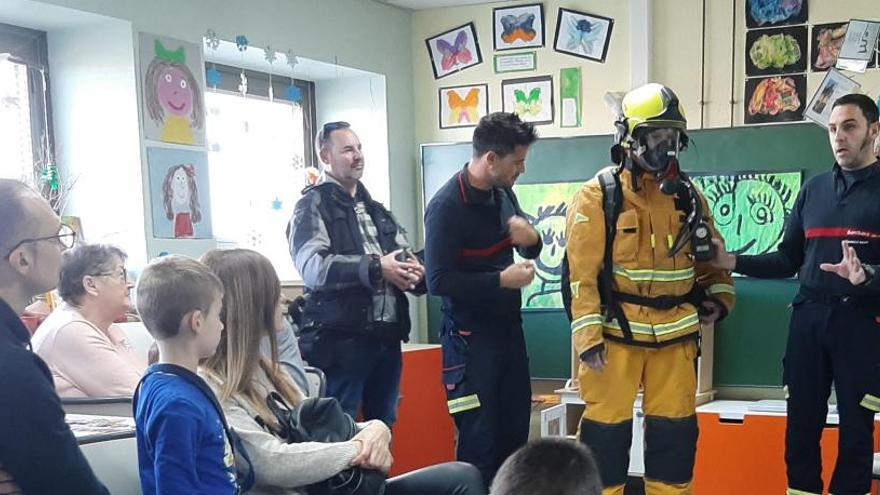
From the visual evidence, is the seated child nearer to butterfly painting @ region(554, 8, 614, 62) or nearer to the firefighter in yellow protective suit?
the firefighter in yellow protective suit

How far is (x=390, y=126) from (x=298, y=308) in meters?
1.92

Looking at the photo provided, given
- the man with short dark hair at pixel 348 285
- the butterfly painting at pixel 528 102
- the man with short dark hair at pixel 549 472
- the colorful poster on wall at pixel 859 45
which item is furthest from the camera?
the butterfly painting at pixel 528 102

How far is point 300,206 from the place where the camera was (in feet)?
9.22

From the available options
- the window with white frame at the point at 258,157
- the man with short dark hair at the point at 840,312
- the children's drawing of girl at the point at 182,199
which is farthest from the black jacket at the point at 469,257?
the window with white frame at the point at 258,157

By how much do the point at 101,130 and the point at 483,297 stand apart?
1812 mm

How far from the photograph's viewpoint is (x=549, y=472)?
1172 mm

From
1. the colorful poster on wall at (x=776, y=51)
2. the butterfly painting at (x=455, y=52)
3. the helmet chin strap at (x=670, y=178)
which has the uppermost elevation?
the butterfly painting at (x=455, y=52)

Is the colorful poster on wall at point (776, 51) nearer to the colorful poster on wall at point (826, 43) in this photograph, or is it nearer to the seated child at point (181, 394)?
the colorful poster on wall at point (826, 43)

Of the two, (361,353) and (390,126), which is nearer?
(361,353)

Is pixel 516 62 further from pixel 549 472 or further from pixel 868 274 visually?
pixel 549 472

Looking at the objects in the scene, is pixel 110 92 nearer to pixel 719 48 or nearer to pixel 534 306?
pixel 534 306

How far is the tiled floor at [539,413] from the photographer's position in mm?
3938

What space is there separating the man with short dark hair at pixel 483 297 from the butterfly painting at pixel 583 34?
2.03 m

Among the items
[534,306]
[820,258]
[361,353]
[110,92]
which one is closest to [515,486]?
[361,353]
